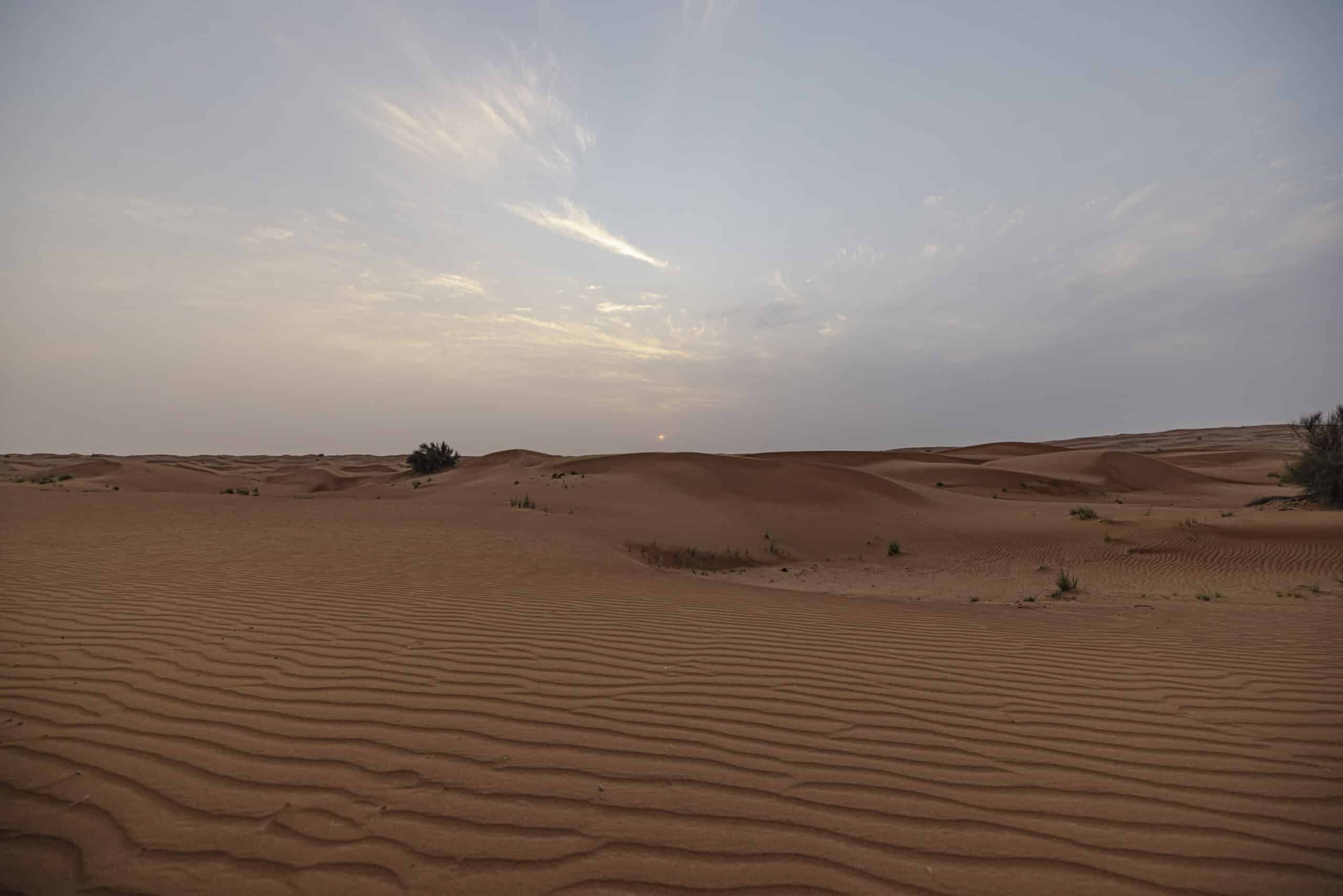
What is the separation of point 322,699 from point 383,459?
225 ft

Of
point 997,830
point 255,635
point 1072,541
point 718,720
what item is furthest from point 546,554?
point 1072,541

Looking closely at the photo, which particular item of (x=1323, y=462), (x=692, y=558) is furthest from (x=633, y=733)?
(x=1323, y=462)

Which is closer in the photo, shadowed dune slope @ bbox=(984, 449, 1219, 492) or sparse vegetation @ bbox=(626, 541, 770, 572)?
sparse vegetation @ bbox=(626, 541, 770, 572)

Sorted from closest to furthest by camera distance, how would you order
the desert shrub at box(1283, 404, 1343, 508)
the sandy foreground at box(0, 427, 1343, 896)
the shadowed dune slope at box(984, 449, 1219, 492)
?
1. the sandy foreground at box(0, 427, 1343, 896)
2. the desert shrub at box(1283, 404, 1343, 508)
3. the shadowed dune slope at box(984, 449, 1219, 492)

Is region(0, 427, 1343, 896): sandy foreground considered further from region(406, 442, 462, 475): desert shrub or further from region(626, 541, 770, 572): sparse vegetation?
region(406, 442, 462, 475): desert shrub

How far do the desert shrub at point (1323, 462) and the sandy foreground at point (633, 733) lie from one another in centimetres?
1018

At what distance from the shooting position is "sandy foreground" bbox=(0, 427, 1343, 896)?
221 cm

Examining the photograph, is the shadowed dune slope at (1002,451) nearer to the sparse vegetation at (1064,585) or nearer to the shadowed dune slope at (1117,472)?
the shadowed dune slope at (1117,472)

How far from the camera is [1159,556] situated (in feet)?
38.2

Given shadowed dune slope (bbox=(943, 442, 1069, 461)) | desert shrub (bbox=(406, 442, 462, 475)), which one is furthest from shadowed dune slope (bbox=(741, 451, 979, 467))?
desert shrub (bbox=(406, 442, 462, 475))

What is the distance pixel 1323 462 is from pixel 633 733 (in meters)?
21.1

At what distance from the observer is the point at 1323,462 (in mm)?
15844

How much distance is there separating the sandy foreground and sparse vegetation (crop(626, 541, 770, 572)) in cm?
355

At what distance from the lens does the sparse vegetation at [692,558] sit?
12648mm
